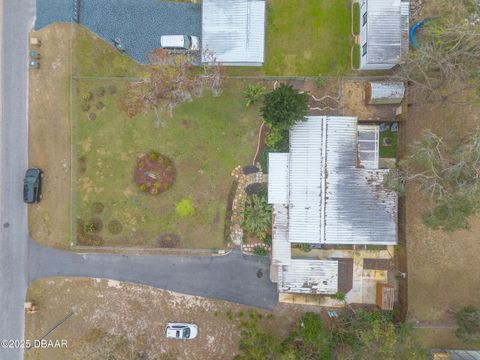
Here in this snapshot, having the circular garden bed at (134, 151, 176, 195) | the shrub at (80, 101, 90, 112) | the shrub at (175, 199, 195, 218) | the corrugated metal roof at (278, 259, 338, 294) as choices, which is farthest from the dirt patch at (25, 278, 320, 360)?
the shrub at (80, 101, 90, 112)

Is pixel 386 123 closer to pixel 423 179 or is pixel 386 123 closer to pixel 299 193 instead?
pixel 423 179

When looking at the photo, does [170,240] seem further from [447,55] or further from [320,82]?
[447,55]

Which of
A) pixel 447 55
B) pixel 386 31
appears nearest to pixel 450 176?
pixel 447 55

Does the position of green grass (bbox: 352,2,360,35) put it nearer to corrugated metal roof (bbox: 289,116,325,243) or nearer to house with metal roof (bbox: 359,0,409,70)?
house with metal roof (bbox: 359,0,409,70)

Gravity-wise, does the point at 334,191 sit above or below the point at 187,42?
below

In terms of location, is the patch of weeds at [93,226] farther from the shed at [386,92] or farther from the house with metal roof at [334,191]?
the shed at [386,92]

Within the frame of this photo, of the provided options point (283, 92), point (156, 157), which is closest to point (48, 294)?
point (156, 157)
